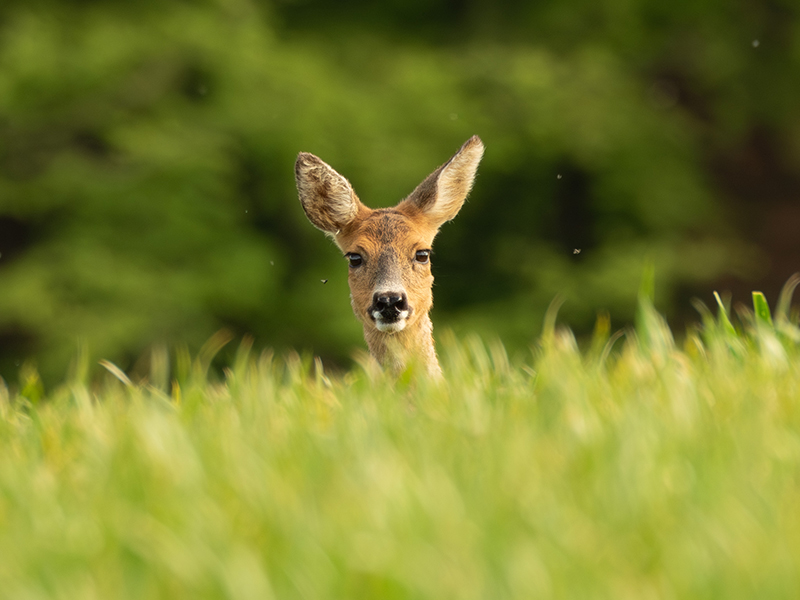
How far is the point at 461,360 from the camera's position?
10.4ft

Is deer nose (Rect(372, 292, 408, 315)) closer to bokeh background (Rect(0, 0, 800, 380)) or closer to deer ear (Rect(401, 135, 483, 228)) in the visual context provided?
deer ear (Rect(401, 135, 483, 228))

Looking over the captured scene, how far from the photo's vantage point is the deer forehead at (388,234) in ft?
14.0

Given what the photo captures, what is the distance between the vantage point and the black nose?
151 inches

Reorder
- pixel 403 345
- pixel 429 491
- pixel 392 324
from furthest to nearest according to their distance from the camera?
pixel 403 345 < pixel 392 324 < pixel 429 491

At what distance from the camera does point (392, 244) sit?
4293 millimetres

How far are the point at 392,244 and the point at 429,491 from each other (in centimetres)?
259

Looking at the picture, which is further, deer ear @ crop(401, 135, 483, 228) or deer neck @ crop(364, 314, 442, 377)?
deer ear @ crop(401, 135, 483, 228)

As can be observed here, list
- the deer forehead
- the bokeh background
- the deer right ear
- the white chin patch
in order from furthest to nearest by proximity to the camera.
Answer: the bokeh background < the deer right ear < the deer forehead < the white chin patch

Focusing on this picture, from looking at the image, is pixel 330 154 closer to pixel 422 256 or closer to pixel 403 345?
pixel 422 256

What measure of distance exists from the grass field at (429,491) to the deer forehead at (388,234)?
147 centimetres

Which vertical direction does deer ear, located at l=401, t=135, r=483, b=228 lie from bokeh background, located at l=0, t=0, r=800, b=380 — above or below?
below

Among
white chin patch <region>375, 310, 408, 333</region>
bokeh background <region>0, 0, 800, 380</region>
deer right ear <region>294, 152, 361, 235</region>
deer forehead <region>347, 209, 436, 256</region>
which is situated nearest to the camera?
white chin patch <region>375, 310, 408, 333</region>

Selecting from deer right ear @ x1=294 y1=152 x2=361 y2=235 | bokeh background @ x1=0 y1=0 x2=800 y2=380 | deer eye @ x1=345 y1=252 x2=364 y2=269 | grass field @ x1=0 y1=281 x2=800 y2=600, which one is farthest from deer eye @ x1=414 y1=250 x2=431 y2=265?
bokeh background @ x1=0 y1=0 x2=800 y2=380

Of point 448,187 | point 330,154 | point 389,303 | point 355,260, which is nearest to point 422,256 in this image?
point 355,260
